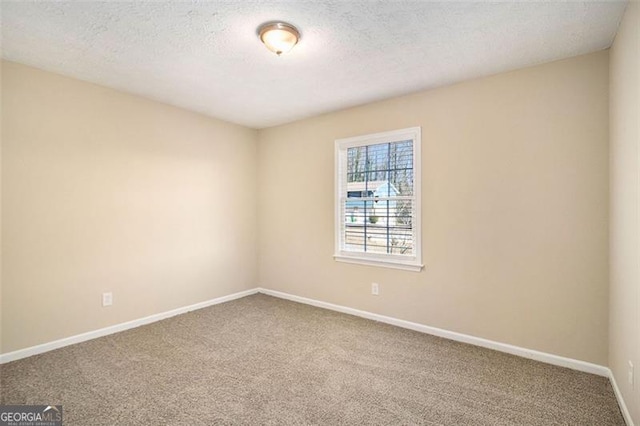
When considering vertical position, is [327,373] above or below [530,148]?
below

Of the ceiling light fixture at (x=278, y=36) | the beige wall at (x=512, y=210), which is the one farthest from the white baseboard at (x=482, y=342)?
the ceiling light fixture at (x=278, y=36)

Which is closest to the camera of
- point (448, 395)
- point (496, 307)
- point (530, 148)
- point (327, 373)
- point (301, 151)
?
point (448, 395)

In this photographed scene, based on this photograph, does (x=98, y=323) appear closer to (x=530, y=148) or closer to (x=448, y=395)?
(x=448, y=395)

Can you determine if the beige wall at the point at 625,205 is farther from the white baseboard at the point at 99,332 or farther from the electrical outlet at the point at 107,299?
the electrical outlet at the point at 107,299

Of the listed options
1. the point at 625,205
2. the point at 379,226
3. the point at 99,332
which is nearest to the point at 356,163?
the point at 379,226

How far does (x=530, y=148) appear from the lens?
8.95 ft

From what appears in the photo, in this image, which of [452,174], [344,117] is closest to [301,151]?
[344,117]

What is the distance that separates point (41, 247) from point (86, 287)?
55 centimetres

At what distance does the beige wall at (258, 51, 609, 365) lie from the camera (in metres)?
2.50

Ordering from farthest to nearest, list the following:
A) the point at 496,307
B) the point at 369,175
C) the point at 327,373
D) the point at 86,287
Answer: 1. the point at 369,175
2. the point at 86,287
3. the point at 496,307
4. the point at 327,373

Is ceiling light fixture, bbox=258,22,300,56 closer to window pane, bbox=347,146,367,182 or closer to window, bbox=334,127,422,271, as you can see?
window, bbox=334,127,422,271

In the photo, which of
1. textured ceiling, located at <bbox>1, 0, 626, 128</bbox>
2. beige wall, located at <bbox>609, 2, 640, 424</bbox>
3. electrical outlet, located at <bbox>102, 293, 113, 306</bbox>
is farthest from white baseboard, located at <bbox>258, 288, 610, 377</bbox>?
textured ceiling, located at <bbox>1, 0, 626, 128</bbox>

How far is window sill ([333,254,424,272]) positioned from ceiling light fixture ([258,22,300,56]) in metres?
2.39
